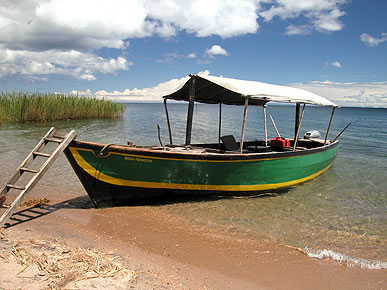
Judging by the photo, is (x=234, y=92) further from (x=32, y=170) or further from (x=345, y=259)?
(x=32, y=170)

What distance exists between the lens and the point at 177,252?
4711 mm

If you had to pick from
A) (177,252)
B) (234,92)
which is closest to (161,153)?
(177,252)

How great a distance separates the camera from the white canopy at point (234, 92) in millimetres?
7051

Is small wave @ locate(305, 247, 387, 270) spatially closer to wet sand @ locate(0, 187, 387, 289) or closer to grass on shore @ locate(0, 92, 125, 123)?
wet sand @ locate(0, 187, 387, 289)

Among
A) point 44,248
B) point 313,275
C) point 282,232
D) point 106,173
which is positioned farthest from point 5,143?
point 313,275

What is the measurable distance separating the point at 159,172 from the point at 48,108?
2168 cm

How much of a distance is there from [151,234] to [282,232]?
8.41 ft

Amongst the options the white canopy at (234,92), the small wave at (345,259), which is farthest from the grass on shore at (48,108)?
the small wave at (345,259)

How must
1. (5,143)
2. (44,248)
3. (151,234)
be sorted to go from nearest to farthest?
(44,248), (151,234), (5,143)

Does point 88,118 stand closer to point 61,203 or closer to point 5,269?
point 61,203

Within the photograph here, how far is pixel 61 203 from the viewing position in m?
6.76

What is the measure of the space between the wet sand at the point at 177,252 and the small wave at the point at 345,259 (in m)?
0.12

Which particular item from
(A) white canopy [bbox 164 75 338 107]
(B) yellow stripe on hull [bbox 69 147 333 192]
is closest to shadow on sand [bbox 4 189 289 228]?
(B) yellow stripe on hull [bbox 69 147 333 192]

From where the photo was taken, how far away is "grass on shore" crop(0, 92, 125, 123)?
22.6 meters
